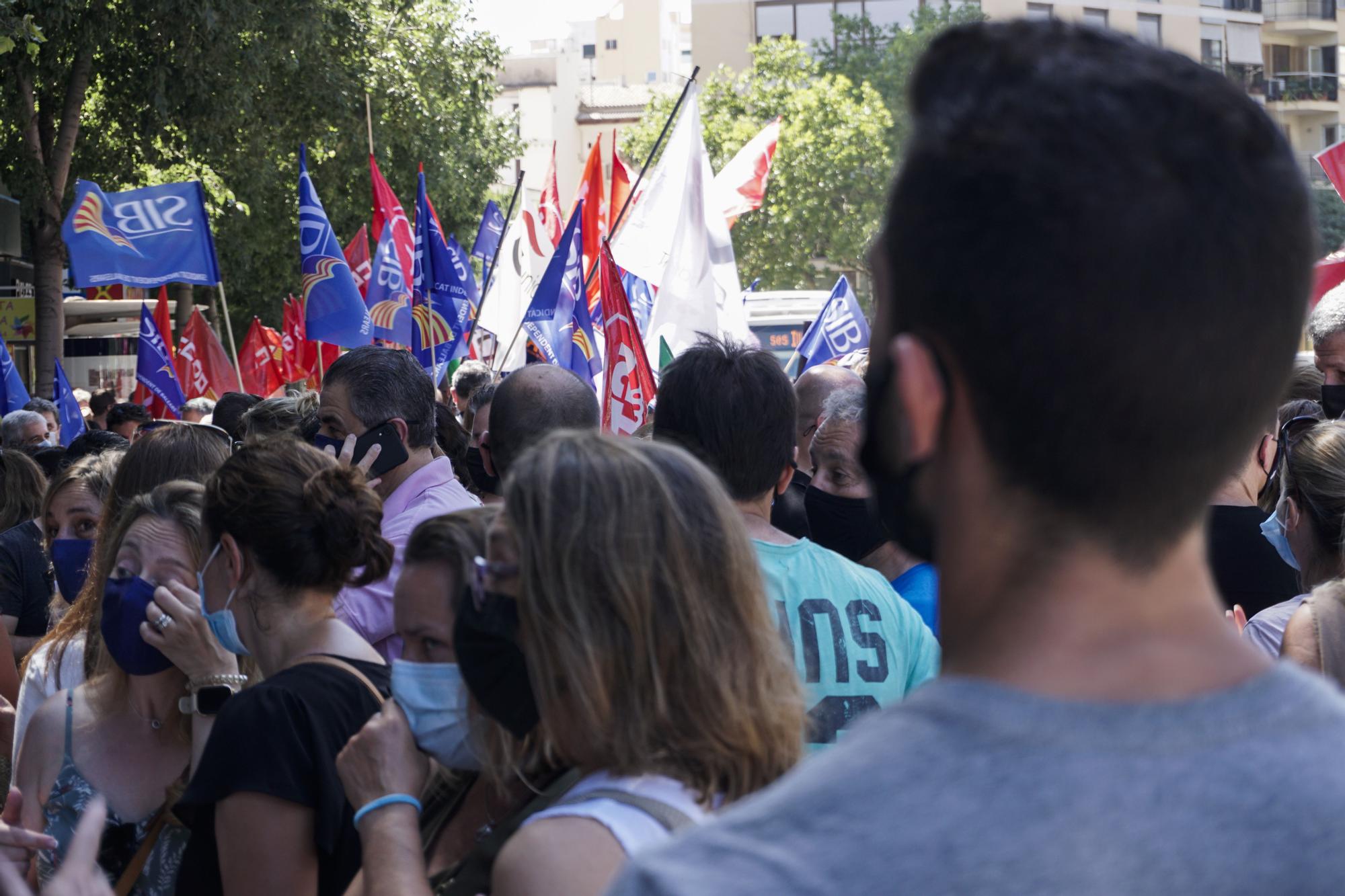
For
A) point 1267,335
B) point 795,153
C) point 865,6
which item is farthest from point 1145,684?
point 865,6

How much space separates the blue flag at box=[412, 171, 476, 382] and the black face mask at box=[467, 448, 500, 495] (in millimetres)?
5814

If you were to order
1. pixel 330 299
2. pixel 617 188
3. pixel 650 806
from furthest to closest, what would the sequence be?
pixel 617 188 < pixel 330 299 < pixel 650 806

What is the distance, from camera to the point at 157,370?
13109 millimetres

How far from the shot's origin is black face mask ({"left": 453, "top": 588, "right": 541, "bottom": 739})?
2016 mm

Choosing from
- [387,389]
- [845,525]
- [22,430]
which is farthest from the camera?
[22,430]

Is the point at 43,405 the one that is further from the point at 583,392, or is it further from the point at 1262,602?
the point at 1262,602

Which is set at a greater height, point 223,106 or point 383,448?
point 223,106

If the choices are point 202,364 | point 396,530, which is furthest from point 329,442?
point 202,364

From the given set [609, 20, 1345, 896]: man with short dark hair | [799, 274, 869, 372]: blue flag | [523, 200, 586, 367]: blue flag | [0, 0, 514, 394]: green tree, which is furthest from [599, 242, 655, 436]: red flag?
[0, 0, 514, 394]: green tree

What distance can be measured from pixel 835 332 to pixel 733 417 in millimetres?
7434

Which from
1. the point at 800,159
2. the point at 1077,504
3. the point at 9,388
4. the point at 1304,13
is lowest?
the point at 9,388

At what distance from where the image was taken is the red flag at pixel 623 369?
820 cm

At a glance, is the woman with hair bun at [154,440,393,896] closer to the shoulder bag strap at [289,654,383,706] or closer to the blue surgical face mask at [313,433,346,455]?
the shoulder bag strap at [289,654,383,706]

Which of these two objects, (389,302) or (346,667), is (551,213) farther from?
(346,667)
